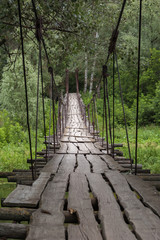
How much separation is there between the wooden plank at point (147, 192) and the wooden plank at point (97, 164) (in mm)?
408

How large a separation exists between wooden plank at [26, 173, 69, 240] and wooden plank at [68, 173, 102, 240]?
7 cm

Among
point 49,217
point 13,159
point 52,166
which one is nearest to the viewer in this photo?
point 49,217

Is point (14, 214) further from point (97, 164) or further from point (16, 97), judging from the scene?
point (16, 97)

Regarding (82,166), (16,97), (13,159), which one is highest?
(16,97)

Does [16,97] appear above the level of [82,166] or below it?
above

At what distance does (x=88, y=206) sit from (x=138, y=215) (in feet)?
0.93

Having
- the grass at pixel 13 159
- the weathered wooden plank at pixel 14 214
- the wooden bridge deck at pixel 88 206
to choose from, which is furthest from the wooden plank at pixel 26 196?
the grass at pixel 13 159

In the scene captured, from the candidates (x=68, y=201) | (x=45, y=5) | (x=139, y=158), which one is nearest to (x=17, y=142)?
(x=139, y=158)

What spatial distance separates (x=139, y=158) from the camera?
6.43 meters

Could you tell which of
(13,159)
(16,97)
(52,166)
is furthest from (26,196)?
(16,97)

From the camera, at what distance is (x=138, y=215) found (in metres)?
1.32

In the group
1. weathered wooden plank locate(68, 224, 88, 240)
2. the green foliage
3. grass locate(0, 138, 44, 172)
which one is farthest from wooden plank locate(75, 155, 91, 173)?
the green foliage

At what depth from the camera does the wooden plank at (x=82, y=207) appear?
1.12 meters

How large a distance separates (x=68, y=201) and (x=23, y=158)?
5.11 metres
